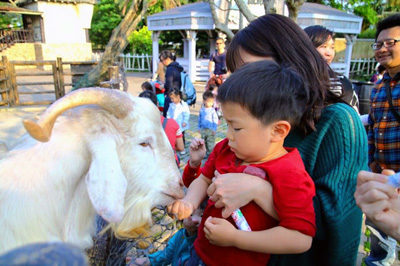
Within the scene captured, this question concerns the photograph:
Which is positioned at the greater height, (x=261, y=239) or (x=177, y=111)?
(x=261, y=239)

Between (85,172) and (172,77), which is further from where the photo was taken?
(172,77)

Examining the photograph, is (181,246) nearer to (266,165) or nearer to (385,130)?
(266,165)

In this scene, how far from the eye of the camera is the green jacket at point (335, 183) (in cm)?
141

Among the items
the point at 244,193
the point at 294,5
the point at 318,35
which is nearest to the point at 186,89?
the point at 294,5

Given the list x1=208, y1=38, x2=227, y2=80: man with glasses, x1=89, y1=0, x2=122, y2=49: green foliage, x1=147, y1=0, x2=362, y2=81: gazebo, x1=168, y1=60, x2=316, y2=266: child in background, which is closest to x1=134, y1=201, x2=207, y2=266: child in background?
x1=168, y1=60, x2=316, y2=266: child in background

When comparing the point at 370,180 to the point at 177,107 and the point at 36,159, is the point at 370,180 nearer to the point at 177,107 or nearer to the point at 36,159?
the point at 36,159

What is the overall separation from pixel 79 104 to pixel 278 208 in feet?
3.37

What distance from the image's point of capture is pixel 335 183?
1.41m

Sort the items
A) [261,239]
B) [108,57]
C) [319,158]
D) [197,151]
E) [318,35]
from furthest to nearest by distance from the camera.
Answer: [108,57], [318,35], [197,151], [319,158], [261,239]

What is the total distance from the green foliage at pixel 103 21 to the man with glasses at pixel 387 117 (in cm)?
3412

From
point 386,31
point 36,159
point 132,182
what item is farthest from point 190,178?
point 386,31

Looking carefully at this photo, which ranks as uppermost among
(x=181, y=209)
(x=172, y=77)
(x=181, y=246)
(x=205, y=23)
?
(x=205, y=23)

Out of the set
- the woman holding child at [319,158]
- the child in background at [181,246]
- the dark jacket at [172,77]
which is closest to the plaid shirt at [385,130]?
the woman holding child at [319,158]

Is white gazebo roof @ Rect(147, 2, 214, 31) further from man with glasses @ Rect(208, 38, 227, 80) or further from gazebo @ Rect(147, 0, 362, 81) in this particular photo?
man with glasses @ Rect(208, 38, 227, 80)
